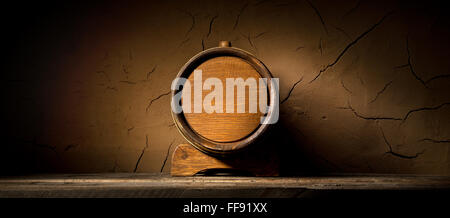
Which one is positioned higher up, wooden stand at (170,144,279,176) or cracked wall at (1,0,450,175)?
cracked wall at (1,0,450,175)

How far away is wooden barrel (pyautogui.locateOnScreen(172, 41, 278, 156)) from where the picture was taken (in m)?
1.11

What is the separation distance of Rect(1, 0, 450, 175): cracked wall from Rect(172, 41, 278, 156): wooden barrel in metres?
0.41

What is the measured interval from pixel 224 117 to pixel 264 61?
0.53 meters

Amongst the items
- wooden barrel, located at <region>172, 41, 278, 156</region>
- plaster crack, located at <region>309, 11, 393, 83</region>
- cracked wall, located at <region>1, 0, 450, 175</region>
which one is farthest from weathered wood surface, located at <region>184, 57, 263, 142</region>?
Answer: plaster crack, located at <region>309, 11, 393, 83</region>

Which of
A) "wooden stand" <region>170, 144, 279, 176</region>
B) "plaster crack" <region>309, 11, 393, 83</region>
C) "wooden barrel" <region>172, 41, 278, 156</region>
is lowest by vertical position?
"wooden stand" <region>170, 144, 279, 176</region>

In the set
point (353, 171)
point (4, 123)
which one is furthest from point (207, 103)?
point (4, 123)

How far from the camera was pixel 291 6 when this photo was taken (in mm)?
1581

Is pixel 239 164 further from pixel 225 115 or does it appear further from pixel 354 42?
pixel 354 42

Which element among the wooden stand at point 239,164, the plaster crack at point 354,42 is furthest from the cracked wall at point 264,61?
the wooden stand at point 239,164

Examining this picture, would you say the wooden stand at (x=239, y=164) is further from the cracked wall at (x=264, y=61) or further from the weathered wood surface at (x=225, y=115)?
the cracked wall at (x=264, y=61)

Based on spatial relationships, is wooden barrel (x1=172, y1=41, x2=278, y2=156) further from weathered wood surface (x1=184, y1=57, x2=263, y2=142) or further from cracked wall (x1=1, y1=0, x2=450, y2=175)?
cracked wall (x1=1, y1=0, x2=450, y2=175)

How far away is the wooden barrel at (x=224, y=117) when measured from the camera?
1.11 metres

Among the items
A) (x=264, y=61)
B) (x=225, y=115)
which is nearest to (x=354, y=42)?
(x=264, y=61)

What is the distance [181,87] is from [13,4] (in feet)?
3.77
